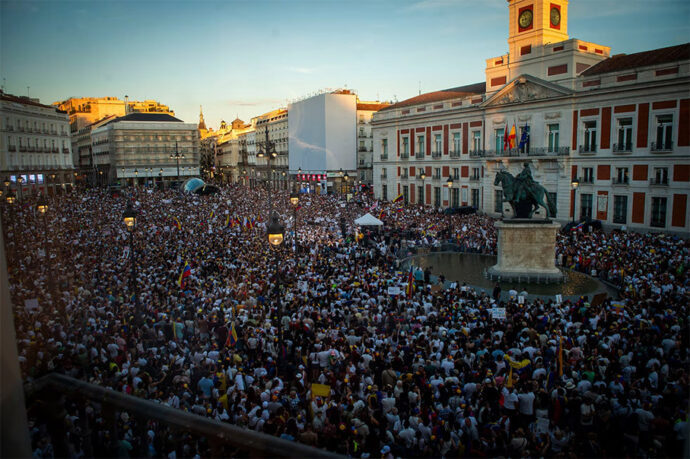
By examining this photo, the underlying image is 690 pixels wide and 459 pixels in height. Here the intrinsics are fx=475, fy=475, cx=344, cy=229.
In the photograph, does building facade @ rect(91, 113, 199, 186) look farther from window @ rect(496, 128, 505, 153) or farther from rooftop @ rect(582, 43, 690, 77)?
rooftop @ rect(582, 43, 690, 77)

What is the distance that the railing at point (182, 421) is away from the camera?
7.64 ft

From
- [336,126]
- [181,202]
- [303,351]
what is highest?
[336,126]

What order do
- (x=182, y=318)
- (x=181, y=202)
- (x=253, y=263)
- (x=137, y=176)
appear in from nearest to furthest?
(x=182, y=318) → (x=253, y=263) → (x=181, y=202) → (x=137, y=176)

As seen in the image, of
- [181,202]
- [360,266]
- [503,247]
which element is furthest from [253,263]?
[181,202]

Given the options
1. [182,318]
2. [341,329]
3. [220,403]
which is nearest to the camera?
[220,403]

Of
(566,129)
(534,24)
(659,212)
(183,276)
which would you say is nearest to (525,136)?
(566,129)

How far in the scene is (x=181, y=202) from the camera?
41.2 m

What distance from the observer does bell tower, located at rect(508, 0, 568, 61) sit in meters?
39.1

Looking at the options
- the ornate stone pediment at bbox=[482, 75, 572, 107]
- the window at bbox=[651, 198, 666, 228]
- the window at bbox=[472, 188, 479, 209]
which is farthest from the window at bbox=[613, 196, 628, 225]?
the window at bbox=[472, 188, 479, 209]

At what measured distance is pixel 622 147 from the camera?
32.8 m

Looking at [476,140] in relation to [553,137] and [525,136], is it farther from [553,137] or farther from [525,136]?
[553,137]

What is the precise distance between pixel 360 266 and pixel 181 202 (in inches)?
1019

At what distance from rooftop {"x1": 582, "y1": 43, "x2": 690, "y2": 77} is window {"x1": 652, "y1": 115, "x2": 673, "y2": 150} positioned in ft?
11.6

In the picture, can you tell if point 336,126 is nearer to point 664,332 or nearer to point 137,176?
point 137,176
